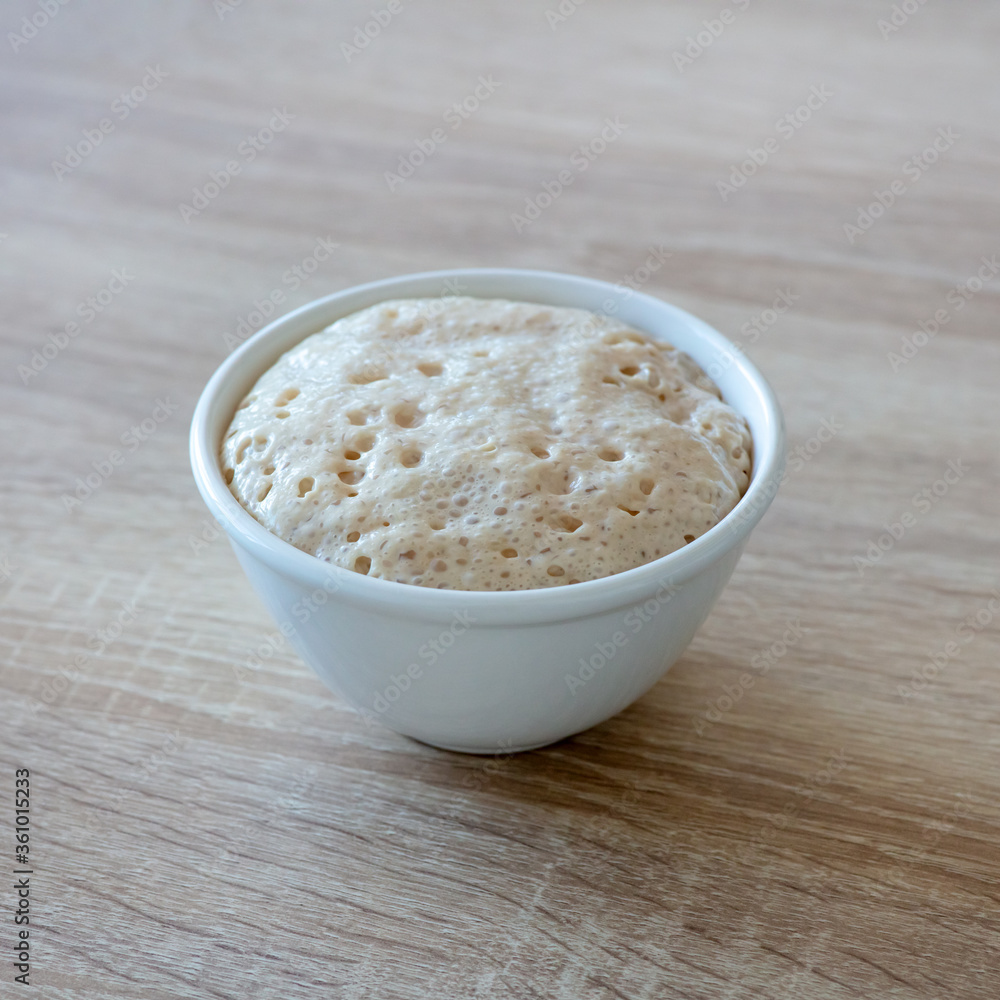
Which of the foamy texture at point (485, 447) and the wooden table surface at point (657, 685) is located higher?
the foamy texture at point (485, 447)

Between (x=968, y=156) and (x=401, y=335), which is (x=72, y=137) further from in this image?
(x=968, y=156)

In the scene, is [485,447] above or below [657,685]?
above

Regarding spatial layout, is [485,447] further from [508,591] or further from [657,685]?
[657,685]

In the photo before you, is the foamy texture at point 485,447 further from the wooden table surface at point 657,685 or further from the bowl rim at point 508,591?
the wooden table surface at point 657,685

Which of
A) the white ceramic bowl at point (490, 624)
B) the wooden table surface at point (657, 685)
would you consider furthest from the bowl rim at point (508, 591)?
the wooden table surface at point (657, 685)

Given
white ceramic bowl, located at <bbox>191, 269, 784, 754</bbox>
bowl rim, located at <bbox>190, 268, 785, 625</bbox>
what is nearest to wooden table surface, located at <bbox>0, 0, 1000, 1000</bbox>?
white ceramic bowl, located at <bbox>191, 269, 784, 754</bbox>

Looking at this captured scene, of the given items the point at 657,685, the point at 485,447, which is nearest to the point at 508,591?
the point at 485,447

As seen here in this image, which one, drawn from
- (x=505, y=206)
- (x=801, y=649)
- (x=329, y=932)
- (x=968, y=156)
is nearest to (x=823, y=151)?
(x=968, y=156)
